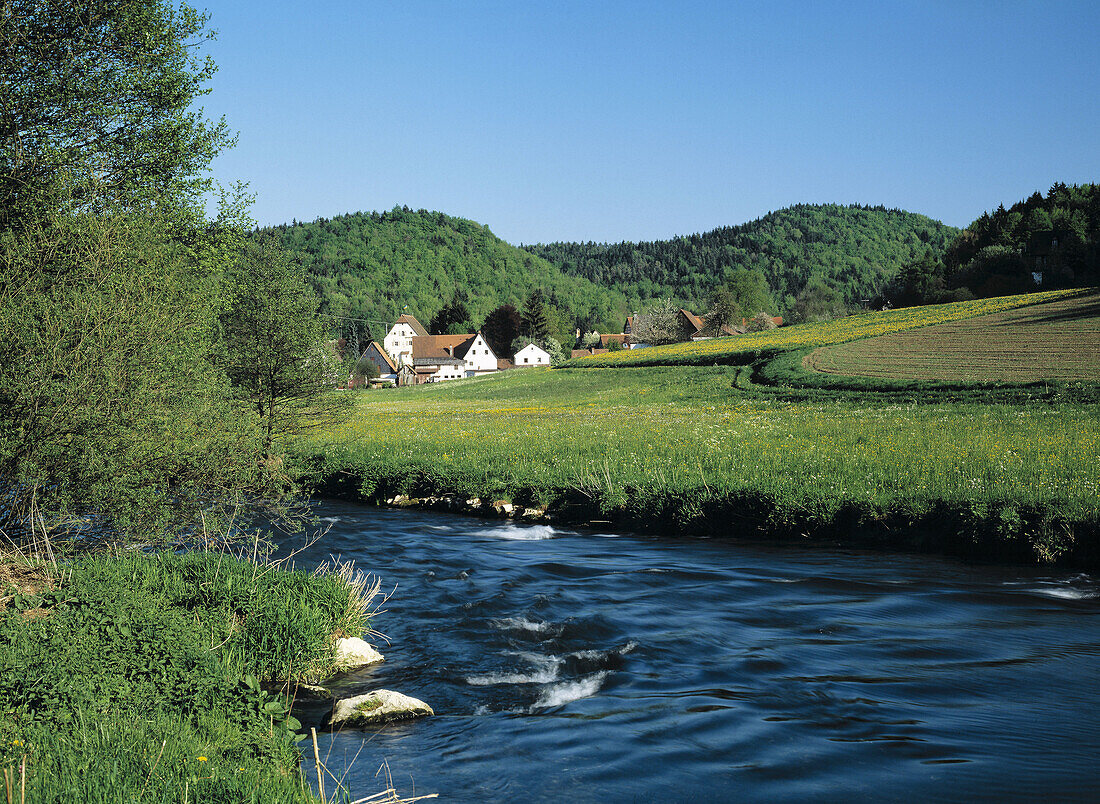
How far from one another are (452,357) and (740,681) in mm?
139758

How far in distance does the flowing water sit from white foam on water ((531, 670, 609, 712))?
1.3 inches

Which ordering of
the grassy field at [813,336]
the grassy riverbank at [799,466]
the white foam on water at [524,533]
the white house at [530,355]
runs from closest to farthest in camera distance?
the grassy riverbank at [799,466] → the white foam on water at [524,533] → the grassy field at [813,336] → the white house at [530,355]

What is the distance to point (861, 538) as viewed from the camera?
15742mm

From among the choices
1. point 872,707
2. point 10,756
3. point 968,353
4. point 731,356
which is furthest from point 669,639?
point 731,356

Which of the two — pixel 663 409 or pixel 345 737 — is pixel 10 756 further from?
pixel 663 409

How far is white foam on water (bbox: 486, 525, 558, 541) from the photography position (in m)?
18.7

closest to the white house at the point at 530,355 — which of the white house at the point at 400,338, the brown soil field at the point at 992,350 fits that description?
the white house at the point at 400,338

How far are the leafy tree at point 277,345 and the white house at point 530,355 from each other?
118 meters

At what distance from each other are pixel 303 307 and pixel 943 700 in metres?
22.8

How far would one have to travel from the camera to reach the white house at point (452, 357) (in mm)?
142875

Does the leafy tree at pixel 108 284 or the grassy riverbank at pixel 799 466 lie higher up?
the leafy tree at pixel 108 284

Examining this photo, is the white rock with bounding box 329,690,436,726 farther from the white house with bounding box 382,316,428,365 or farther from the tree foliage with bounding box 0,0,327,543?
the white house with bounding box 382,316,428,365

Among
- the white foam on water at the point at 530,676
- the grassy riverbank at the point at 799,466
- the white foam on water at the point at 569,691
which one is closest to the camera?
the white foam on water at the point at 569,691

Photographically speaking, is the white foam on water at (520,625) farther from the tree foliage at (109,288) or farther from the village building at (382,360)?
the village building at (382,360)
